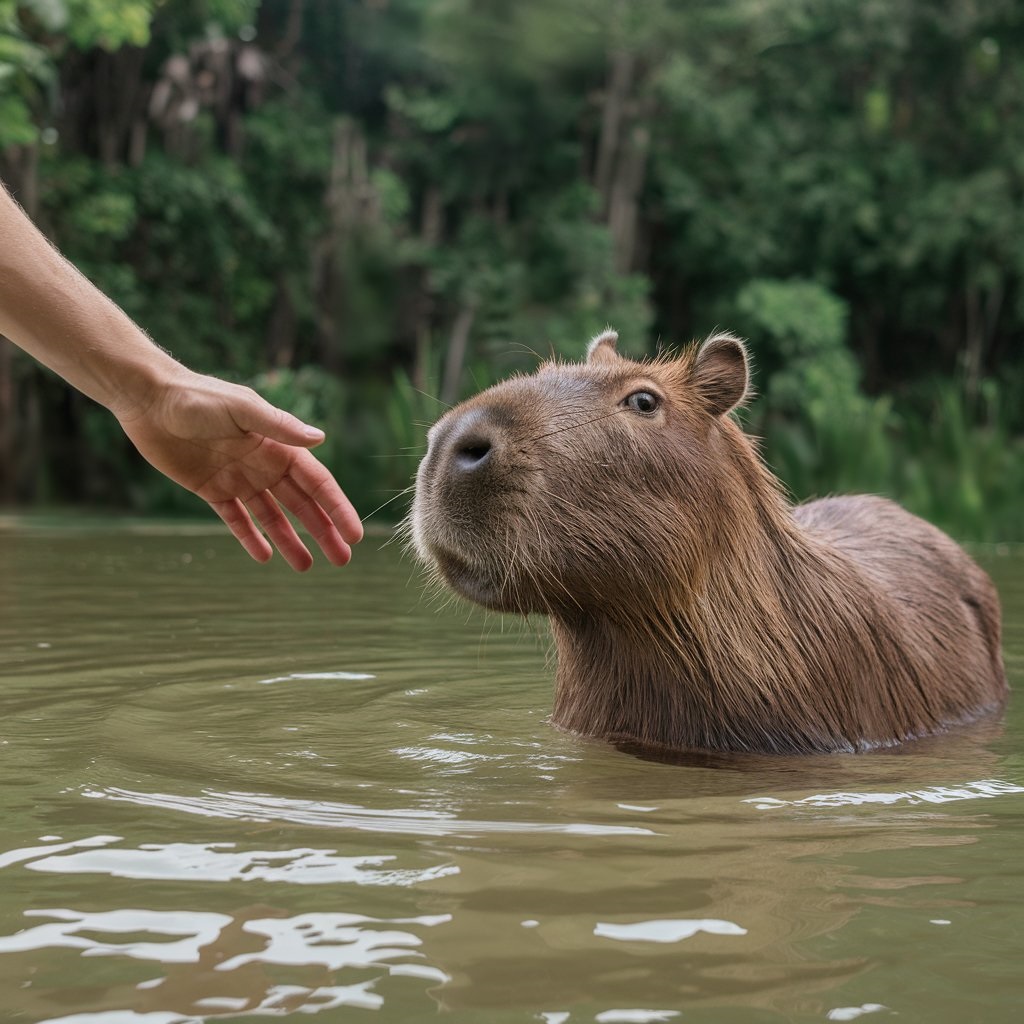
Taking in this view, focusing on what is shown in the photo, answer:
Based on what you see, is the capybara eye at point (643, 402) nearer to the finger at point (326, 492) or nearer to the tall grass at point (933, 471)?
the finger at point (326, 492)

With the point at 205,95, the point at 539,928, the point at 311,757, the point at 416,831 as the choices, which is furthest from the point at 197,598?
the point at 205,95

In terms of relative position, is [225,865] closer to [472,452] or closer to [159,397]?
[159,397]

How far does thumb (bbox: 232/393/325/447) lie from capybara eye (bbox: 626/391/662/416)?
0.97 metres

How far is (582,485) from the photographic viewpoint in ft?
11.6

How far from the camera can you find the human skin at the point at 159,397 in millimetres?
3086

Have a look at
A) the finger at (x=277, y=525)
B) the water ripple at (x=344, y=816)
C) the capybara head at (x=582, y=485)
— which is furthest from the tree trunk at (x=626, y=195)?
the water ripple at (x=344, y=816)

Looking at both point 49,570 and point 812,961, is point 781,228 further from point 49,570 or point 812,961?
point 812,961

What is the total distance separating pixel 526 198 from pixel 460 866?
1920 cm

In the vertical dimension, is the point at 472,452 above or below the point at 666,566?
above

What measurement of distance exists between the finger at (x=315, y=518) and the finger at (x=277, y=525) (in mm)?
46

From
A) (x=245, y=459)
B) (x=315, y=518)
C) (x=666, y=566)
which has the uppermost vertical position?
(x=245, y=459)

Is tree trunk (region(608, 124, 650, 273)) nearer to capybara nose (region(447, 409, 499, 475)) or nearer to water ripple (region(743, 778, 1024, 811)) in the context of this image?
capybara nose (region(447, 409, 499, 475))

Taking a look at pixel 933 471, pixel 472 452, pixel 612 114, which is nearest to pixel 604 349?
pixel 472 452

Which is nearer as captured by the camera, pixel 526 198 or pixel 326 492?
pixel 326 492
